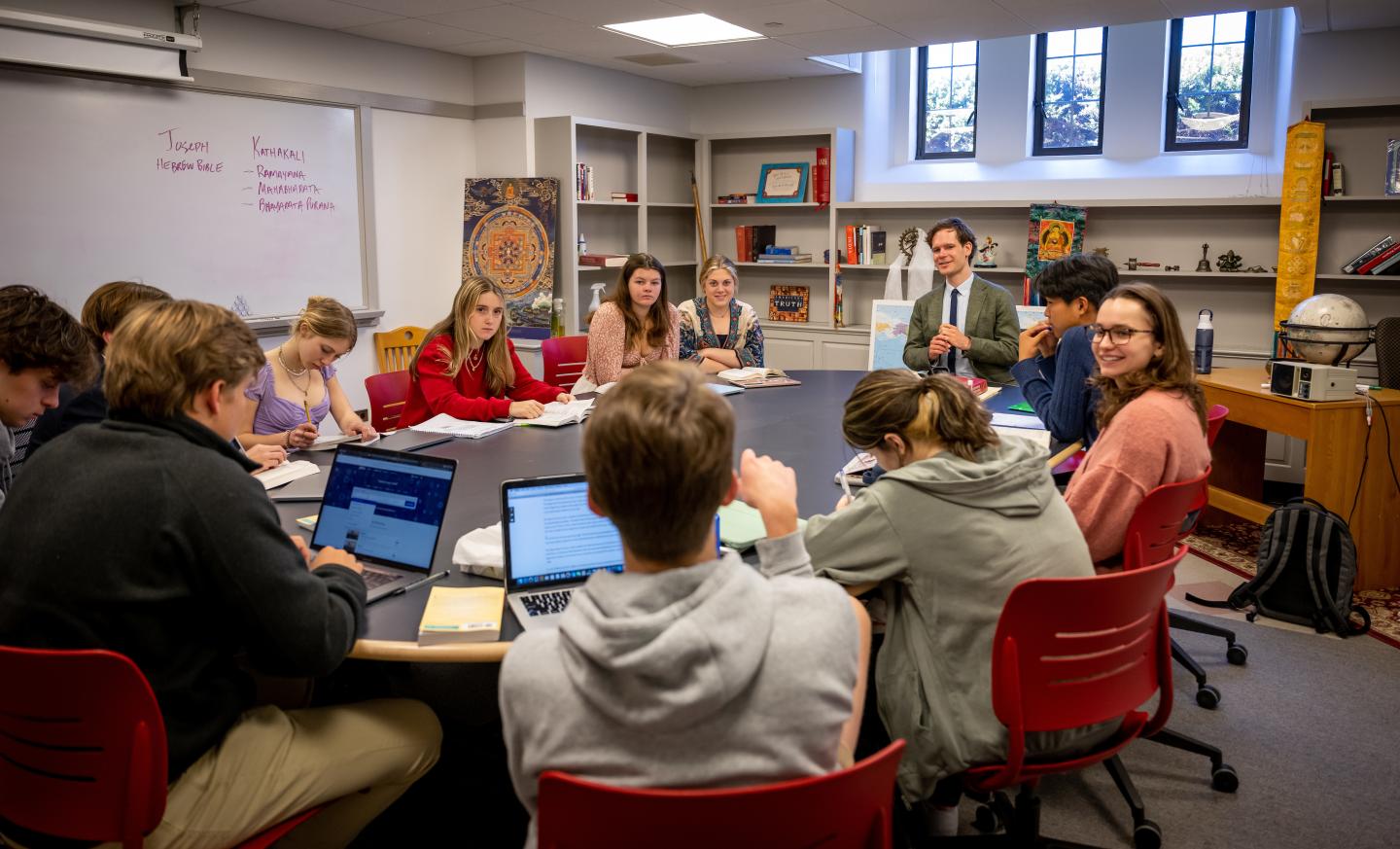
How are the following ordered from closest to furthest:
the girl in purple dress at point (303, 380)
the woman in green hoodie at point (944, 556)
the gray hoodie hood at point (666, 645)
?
the gray hoodie hood at point (666, 645) < the woman in green hoodie at point (944, 556) < the girl in purple dress at point (303, 380)

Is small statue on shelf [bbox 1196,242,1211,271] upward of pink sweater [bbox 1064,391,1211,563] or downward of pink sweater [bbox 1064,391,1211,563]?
upward

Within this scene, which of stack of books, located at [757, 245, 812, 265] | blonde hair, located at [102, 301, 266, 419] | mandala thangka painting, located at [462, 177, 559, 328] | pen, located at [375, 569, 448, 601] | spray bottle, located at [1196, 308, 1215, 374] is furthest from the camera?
stack of books, located at [757, 245, 812, 265]

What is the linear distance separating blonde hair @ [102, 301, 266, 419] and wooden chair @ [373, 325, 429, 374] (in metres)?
4.08

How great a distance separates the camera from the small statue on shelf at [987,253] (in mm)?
6430

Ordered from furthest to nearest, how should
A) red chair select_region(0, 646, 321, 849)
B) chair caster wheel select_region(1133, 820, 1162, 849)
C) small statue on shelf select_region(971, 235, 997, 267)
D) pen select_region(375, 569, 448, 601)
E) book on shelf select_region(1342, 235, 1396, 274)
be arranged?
small statue on shelf select_region(971, 235, 997, 267) < book on shelf select_region(1342, 235, 1396, 274) < chair caster wheel select_region(1133, 820, 1162, 849) < pen select_region(375, 569, 448, 601) < red chair select_region(0, 646, 321, 849)

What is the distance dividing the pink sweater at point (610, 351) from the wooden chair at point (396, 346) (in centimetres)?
160

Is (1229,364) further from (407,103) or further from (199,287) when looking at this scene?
(199,287)

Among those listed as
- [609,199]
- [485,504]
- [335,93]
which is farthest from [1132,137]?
[485,504]

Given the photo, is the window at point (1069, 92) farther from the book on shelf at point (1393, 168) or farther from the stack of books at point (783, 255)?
the stack of books at point (783, 255)

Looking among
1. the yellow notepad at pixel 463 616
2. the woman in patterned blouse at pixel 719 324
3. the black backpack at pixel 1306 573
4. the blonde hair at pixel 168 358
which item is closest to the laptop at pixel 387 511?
the yellow notepad at pixel 463 616

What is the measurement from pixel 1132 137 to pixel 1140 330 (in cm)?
413

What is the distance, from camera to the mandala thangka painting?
596 cm

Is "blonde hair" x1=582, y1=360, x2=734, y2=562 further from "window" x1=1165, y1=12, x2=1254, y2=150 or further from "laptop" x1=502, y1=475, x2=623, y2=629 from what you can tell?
"window" x1=1165, y1=12, x2=1254, y2=150

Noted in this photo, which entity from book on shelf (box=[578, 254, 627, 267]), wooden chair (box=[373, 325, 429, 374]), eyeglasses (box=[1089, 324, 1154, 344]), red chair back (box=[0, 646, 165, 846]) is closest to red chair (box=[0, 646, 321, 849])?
red chair back (box=[0, 646, 165, 846])
